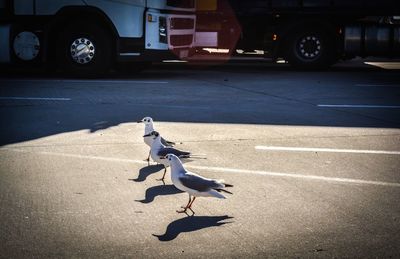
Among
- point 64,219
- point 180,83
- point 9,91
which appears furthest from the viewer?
point 180,83

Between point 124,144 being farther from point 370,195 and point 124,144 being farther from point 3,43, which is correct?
point 3,43

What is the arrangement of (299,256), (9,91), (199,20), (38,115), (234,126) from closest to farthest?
(299,256), (234,126), (38,115), (9,91), (199,20)

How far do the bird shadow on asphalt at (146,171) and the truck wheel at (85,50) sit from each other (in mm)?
8078

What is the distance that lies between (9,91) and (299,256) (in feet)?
31.0

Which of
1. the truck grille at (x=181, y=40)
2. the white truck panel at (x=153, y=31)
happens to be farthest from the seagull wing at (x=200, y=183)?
the truck grille at (x=181, y=40)

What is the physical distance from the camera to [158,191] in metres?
6.37

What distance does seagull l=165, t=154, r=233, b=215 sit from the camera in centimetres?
553

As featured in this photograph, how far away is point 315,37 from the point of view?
18016 mm

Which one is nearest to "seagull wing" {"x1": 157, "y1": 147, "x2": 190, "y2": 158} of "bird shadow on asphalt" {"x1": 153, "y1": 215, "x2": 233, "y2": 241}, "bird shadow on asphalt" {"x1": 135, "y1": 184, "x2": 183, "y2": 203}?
"bird shadow on asphalt" {"x1": 135, "y1": 184, "x2": 183, "y2": 203}

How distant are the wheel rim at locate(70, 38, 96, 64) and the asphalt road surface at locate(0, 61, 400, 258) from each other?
5.18ft

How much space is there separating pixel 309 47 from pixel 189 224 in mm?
13386

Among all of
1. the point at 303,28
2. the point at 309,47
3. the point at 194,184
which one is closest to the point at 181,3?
the point at 303,28

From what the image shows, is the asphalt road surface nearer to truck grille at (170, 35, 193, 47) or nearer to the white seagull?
the white seagull

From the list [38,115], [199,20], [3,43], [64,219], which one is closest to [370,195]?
[64,219]
